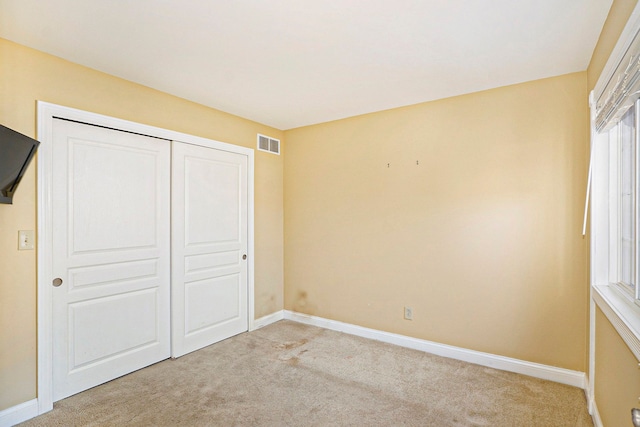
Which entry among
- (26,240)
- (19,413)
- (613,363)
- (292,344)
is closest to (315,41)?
(26,240)

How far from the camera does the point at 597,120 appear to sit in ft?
6.72

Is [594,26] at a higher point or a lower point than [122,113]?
higher

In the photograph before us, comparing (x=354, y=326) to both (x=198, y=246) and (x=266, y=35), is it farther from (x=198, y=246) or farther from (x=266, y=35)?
(x=266, y=35)

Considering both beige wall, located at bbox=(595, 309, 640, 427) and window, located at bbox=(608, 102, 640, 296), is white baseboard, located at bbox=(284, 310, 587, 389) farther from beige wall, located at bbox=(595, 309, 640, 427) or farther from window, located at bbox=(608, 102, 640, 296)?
window, located at bbox=(608, 102, 640, 296)

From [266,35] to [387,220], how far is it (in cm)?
218

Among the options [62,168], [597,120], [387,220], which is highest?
[597,120]

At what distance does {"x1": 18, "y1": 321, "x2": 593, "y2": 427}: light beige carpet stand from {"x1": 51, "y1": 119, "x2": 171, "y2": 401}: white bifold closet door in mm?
225

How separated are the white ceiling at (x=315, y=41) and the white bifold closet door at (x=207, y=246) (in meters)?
0.83

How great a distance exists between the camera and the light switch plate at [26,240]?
220cm

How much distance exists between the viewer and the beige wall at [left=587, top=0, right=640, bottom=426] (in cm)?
144

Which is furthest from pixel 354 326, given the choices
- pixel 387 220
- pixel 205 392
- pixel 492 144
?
pixel 492 144

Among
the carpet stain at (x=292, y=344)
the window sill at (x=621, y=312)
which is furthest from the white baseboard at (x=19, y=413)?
the window sill at (x=621, y=312)

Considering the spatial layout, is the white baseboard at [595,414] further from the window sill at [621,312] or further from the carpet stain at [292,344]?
the carpet stain at [292,344]

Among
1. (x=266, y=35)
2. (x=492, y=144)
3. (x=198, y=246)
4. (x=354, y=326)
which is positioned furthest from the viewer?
(x=354, y=326)
